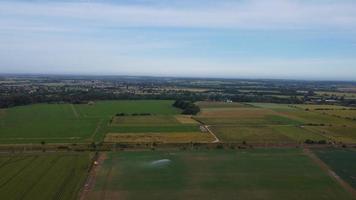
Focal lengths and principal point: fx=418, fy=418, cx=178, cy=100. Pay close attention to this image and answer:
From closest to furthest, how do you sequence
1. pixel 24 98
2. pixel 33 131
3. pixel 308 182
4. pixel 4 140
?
pixel 308 182, pixel 4 140, pixel 33 131, pixel 24 98

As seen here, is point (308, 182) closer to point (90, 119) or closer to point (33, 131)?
point (33, 131)

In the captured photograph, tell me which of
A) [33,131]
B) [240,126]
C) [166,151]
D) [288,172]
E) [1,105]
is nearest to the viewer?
[288,172]

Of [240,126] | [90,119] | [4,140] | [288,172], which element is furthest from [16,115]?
[288,172]

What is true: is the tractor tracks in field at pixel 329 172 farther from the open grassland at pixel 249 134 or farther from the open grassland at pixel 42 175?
the open grassland at pixel 42 175

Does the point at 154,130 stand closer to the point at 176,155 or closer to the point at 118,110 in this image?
the point at 176,155

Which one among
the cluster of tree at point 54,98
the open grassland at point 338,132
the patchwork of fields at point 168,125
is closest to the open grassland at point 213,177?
the patchwork of fields at point 168,125

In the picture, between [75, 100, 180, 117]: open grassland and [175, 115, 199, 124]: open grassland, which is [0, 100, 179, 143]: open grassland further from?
[175, 115, 199, 124]: open grassland

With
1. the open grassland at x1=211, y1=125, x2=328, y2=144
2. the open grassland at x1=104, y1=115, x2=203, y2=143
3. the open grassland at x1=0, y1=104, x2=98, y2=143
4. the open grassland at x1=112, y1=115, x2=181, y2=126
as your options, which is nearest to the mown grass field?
the open grassland at x1=211, y1=125, x2=328, y2=144
